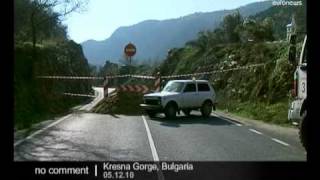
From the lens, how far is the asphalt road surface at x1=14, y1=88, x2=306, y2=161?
616 centimetres

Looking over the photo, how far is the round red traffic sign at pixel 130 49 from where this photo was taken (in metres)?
7.02

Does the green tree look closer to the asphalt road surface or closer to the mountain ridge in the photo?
the mountain ridge

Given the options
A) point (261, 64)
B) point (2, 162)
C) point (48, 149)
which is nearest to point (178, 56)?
point (261, 64)

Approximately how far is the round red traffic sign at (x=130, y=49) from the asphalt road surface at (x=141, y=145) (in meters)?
1.04

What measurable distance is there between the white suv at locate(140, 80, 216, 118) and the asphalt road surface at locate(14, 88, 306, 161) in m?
1.75

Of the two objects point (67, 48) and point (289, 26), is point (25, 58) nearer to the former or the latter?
point (67, 48)

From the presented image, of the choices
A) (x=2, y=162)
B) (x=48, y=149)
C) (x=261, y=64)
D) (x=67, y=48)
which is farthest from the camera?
(x=261, y=64)

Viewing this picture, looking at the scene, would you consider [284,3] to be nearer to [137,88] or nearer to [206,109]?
[137,88]

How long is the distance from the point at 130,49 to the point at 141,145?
1.35 metres

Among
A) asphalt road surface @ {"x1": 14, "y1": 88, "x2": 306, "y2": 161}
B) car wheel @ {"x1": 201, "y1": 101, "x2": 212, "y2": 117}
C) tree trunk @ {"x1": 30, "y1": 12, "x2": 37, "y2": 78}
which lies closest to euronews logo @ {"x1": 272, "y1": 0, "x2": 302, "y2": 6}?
asphalt road surface @ {"x1": 14, "y1": 88, "x2": 306, "y2": 161}

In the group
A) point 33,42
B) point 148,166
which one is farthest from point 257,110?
point 148,166

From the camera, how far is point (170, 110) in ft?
44.3
